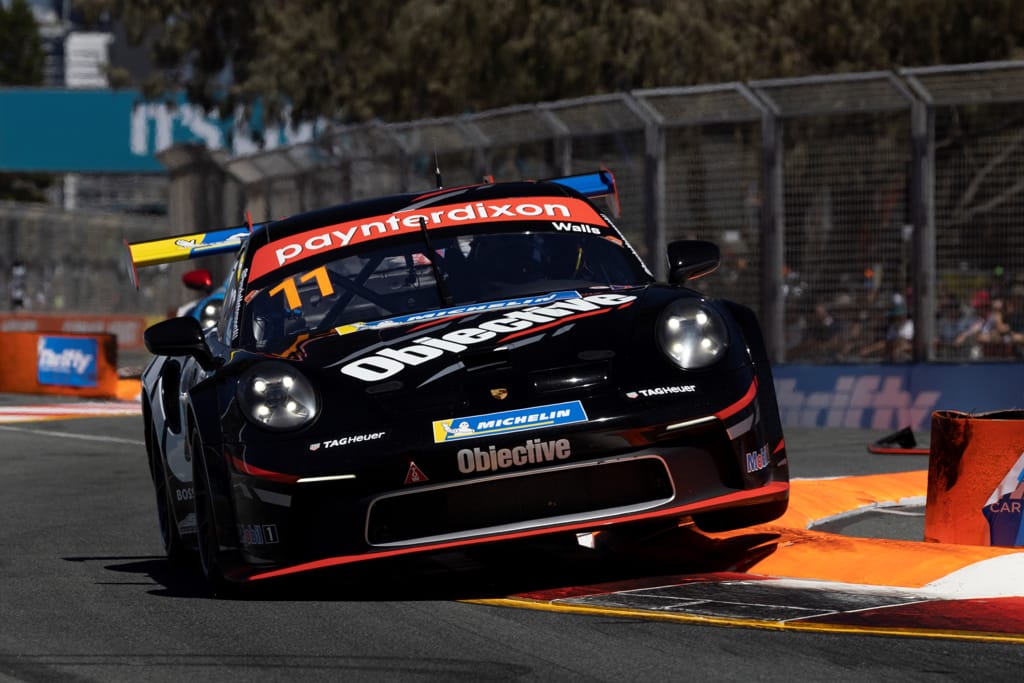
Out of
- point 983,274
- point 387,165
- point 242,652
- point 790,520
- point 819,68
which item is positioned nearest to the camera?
point 242,652

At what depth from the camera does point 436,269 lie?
7.22m

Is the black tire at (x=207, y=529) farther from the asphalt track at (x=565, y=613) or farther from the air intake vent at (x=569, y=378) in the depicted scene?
the air intake vent at (x=569, y=378)

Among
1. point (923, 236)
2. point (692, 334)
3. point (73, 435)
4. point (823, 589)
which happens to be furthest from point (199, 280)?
point (823, 589)

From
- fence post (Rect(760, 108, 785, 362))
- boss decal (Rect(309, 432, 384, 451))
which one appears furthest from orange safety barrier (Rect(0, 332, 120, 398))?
boss decal (Rect(309, 432, 384, 451))

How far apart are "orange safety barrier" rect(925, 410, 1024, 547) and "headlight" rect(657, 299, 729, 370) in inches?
43.9

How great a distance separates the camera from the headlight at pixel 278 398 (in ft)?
19.7

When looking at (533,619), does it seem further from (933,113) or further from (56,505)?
(933,113)

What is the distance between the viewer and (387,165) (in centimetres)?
2117

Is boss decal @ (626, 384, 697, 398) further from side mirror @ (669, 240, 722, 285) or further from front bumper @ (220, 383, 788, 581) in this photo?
side mirror @ (669, 240, 722, 285)

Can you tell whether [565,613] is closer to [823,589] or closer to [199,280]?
[823,589]

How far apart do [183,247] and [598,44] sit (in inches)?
1016

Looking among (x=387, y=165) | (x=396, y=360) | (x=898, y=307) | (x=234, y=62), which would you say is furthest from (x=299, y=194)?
(x=234, y=62)

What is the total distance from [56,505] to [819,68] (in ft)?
82.8

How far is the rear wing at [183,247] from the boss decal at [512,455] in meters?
3.05
